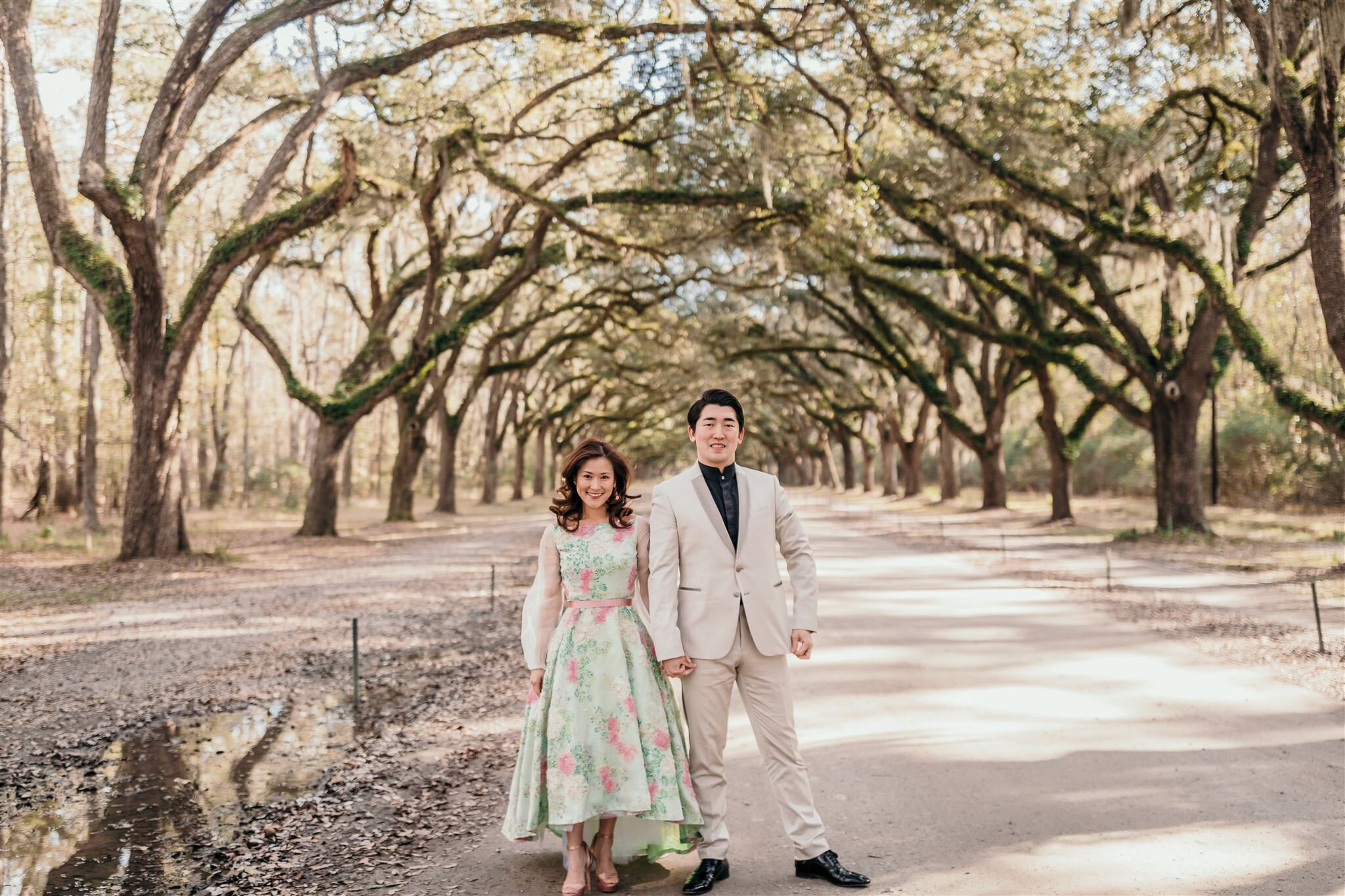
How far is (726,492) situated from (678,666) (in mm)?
736

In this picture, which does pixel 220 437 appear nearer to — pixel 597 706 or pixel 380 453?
pixel 380 453

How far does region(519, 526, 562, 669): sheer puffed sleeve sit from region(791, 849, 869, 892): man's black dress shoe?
1.28 metres

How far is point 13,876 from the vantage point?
13.3 ft

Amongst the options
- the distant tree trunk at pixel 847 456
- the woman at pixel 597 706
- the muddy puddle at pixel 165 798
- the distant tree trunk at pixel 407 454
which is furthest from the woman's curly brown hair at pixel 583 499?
the distant tree trunk at pixel 847 456

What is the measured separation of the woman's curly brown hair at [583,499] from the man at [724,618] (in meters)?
0.16

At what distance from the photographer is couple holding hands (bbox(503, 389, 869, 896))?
380cm

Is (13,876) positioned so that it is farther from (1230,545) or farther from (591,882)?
(1230,545)

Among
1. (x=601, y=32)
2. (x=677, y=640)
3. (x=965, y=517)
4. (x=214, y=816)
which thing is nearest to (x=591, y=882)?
(x=677, y=640)

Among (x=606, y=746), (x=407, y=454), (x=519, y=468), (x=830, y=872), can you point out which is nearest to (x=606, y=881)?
(x=606, y=746)

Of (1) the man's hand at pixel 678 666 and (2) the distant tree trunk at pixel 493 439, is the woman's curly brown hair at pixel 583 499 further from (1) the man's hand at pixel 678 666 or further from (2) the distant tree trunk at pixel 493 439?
(2) the distant tree trunk at pixel 493 439

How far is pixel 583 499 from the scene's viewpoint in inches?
161

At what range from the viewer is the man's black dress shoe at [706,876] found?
3.68 m

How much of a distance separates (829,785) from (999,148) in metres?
13.3

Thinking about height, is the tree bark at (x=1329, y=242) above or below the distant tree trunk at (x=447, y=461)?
above
